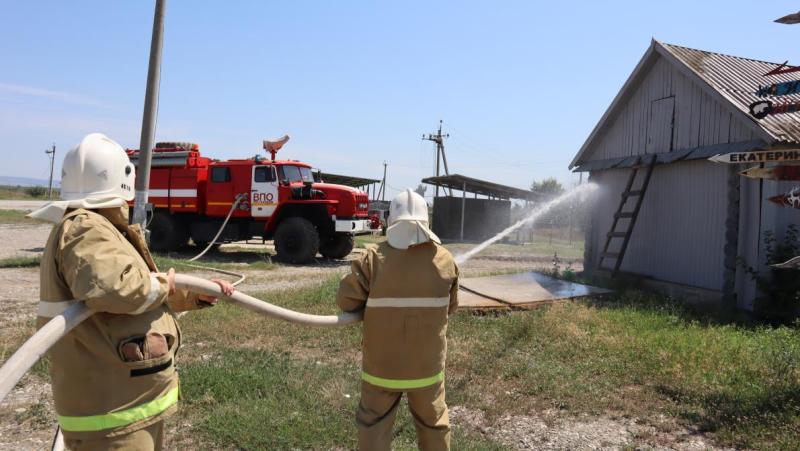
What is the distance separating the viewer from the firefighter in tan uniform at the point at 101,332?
7.05ft

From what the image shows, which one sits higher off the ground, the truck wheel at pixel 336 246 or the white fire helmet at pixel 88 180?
the white fire helmet at pixel 88 180

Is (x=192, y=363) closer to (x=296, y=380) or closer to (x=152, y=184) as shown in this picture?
(x=296, y=380)

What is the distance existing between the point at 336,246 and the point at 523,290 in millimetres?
7640

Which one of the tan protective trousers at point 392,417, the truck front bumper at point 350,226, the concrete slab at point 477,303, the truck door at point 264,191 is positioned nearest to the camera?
the tan protective trousers at point 392,417

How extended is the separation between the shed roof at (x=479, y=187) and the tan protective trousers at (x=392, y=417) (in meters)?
21.0

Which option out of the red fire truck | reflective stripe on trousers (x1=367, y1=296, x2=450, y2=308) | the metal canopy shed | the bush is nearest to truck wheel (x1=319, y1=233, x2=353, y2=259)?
the red fire truck

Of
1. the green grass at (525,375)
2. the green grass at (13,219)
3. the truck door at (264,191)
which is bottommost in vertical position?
the green grass at (525,375)

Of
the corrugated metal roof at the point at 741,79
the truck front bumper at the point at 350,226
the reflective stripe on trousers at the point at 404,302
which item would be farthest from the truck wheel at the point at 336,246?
the reflective stripe on trousers at the point at 404,302

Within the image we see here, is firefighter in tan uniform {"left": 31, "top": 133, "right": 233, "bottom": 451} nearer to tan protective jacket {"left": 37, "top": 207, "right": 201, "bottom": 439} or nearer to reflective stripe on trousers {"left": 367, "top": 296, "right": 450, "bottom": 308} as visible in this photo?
tan protective jacket {"left": 37, "top": 207, "right": 201, "bottom": 439}

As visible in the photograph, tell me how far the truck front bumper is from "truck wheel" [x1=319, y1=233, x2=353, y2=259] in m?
0.76

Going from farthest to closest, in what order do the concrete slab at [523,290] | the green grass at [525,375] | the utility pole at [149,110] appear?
the utility pole at [149,110], the concrete slab at [523,290], the green grass at [525,375]

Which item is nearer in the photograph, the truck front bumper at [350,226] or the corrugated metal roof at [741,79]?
the corrugated metal roof at [741,79]

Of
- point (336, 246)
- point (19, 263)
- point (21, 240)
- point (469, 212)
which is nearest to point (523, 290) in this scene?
point (336, 246)

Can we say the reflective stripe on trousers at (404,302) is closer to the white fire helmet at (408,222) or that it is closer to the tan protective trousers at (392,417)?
the white fire helmet at (408,222)
